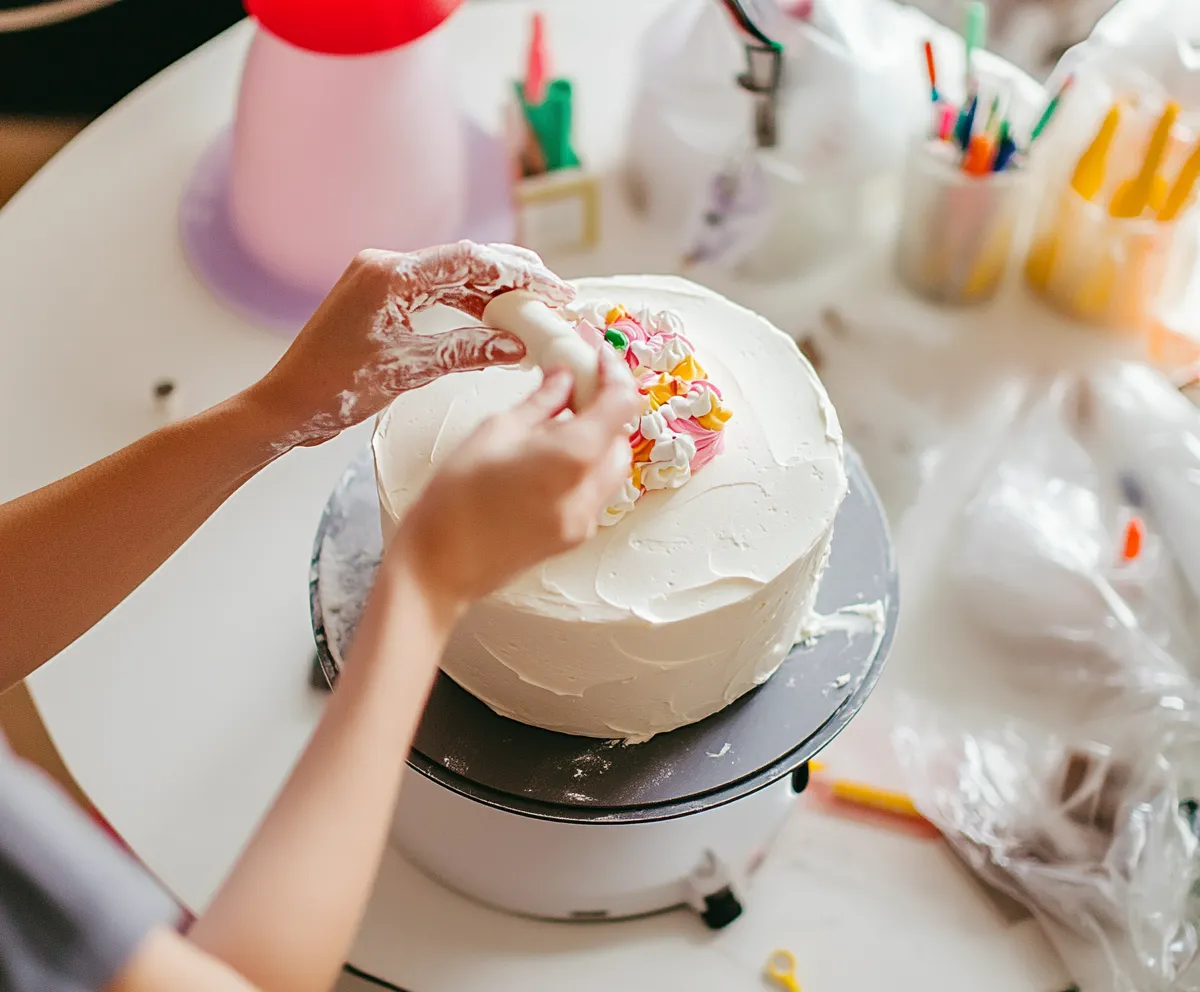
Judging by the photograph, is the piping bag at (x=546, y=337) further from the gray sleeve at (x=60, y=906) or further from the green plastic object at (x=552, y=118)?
the green plastic object at (x=552, y=118)

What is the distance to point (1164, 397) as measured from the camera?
3.82 ft

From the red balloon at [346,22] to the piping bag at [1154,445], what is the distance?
79cm

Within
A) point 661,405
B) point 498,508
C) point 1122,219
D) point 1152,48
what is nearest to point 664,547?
point 661,405

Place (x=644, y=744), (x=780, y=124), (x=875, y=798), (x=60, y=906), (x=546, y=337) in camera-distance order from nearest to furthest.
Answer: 1. (x=60, y=906)
2. (x=546, y=337)
3. (x=644, y=744)
4. (x=875, y=798)
5. (x=780, y=124)

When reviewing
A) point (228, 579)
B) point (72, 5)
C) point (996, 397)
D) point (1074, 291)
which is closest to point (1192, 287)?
point (1074, 291)

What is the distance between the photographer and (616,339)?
0.85 meters

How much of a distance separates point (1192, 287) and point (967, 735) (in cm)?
64

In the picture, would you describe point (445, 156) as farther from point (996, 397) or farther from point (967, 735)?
point (967, 735)

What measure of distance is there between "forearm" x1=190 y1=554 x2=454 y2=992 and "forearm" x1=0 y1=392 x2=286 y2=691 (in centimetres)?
27

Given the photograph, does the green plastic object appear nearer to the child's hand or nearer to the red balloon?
the red balloon

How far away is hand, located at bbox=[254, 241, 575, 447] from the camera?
0.78 m

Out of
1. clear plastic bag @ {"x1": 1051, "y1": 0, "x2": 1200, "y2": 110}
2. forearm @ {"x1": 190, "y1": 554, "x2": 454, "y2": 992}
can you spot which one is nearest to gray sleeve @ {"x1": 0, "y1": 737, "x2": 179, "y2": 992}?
forearm @ {"x1": 190, "y1": 554, "x2": 454, "y2": 992}

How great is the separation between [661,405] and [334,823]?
1.28 ft

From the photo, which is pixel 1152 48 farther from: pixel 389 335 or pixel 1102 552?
pixel 389 335
